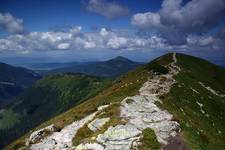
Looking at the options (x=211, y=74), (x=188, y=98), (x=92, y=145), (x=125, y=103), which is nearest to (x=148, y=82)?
(x=188, y=98)

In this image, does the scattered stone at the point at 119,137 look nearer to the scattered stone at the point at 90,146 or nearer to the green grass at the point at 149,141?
the scattered stone at the point at 90,146

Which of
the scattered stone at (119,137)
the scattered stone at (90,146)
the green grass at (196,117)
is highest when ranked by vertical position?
the scattered stone at (119,137)

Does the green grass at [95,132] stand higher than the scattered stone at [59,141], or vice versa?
the green grass at [95,132]

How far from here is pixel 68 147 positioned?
40781mm

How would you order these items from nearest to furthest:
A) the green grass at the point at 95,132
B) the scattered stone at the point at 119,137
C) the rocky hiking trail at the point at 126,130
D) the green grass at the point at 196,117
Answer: the scattered stone at the point at 119,137, the rocky hiking trail at the point at 126,130, the green grass at the point at 95,132, the green grass at the point at 196,117

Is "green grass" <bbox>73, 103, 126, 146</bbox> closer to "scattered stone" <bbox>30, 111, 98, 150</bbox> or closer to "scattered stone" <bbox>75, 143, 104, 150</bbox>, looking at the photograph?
"scattered stone" <bbox>30, 111, 98, 150</bbox>

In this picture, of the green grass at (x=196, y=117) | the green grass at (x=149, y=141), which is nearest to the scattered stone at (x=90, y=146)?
the green grass at (x=149, y=141)

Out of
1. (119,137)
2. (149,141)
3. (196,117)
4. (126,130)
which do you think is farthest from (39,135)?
(196,117)

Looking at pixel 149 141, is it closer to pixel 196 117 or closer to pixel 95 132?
pixel 95 132

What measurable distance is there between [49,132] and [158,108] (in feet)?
75.8

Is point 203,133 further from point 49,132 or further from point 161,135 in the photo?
point 49,132

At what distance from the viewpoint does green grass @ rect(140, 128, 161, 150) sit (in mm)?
36438

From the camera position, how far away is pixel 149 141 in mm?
37406

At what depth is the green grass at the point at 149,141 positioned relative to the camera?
3644 centimetres
